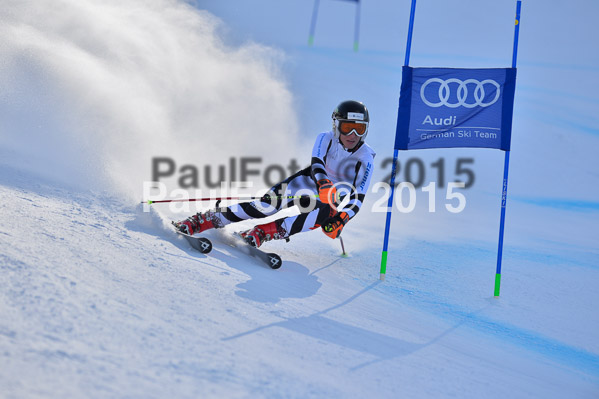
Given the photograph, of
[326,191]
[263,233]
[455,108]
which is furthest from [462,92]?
[263,233]

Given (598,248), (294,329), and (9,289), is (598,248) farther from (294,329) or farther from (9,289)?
(9,289)

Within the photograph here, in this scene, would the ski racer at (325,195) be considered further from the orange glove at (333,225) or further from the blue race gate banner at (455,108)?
the blue race gate banner at (455,108)

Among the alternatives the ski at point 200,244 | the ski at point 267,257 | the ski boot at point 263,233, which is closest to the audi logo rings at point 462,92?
the ski boot at point 263,233

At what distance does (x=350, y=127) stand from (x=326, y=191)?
1.79 feet

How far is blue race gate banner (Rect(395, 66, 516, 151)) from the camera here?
4.41 m

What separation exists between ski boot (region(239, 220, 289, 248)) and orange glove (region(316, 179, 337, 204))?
0.39 m

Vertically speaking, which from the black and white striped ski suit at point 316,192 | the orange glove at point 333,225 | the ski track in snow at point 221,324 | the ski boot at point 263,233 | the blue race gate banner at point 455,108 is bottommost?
the ski track in snow at point 221,324

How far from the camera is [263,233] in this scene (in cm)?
420

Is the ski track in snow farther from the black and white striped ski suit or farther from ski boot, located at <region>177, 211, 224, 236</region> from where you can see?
the black and white striped ski suit

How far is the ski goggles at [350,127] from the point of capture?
4227 millimetres

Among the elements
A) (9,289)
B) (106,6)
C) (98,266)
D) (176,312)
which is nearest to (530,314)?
(176,312)

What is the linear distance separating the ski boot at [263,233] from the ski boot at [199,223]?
24cm

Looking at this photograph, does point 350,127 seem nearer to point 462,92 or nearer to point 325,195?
point 325,195

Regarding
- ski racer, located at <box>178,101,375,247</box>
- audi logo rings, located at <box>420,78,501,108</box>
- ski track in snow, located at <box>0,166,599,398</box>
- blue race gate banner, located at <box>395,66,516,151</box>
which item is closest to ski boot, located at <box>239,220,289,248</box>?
ski racer, located at <box>178,101,375,247</box>
